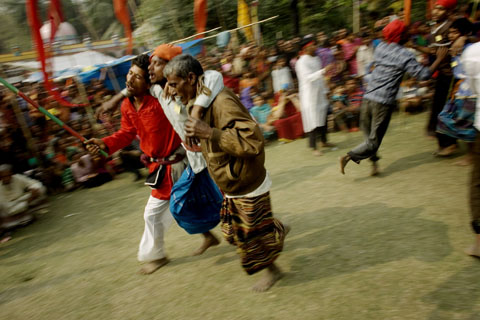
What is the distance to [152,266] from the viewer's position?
11.1 ft

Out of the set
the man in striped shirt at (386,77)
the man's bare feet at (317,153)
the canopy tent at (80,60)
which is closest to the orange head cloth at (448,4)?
the man in striped shirt at (386,77)

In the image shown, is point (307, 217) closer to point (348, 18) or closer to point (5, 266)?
point (5, 266)

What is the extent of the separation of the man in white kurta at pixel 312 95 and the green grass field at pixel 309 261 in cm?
96

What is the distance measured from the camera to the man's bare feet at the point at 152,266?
3.37 metres

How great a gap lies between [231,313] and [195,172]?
1143 millimetres

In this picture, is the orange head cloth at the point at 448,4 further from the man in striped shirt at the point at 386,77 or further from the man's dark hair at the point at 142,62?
the man's dark hair at the point at 142,62

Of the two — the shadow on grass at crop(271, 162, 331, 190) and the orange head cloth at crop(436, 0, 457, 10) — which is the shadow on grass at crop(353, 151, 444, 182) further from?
the orange head cloth at crop(436, 0, 457, 10)

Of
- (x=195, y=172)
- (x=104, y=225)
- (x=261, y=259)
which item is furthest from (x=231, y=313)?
(x=104, y=225)

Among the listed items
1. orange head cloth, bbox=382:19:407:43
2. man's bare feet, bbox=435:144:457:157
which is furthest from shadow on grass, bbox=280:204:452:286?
orange head cloth, bbox=382:19:407:43

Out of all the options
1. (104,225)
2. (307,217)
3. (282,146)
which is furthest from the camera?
(282,146)

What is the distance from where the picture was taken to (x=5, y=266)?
4160mm

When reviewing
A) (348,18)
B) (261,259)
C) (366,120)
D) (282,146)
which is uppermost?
(348,18)

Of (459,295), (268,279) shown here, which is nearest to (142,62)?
(268,279)

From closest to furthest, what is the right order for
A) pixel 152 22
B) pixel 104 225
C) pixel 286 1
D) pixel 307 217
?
pixel 307 217
pixel 104 225
pixel 286 1
pixel 152 22
